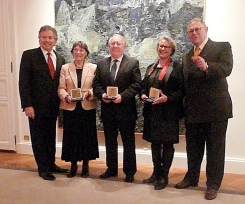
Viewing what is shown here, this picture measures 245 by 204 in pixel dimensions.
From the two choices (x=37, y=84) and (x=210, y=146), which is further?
(x=37, y=84)

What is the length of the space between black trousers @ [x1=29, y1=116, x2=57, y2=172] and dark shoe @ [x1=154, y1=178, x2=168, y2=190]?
1.16 metres

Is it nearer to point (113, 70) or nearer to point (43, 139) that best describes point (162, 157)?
point (113, 70)

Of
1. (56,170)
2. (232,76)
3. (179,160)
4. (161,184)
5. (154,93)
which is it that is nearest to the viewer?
(154,93)

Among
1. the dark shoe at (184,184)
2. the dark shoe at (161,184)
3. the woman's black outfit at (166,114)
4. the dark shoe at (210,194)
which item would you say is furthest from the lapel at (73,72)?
the dark shoe at (210,194)

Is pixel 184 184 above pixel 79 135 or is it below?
below

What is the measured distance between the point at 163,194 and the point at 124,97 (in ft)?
3.15

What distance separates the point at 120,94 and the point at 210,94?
2.77ft

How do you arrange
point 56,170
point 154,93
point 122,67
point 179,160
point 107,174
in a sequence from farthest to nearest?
point 179,160
point 56,170
point 107,174
point 122,67
point 154,93

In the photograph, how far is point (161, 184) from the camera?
3295 millimetres

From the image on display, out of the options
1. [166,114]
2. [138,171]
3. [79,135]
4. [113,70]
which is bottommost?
[138,171]

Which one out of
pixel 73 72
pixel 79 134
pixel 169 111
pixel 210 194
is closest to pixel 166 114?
pixel 169 111

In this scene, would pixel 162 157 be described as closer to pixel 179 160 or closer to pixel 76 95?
pixel 179 160

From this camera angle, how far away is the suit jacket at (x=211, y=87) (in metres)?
2.93

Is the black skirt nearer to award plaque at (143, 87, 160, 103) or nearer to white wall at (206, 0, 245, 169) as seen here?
award plaque at (143, 87, 160, 103)
